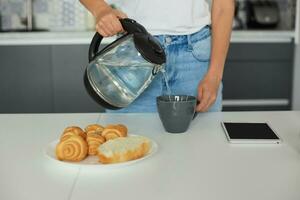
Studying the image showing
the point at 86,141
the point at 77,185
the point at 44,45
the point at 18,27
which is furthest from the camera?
the point at 18,27

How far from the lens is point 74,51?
255 centimetres

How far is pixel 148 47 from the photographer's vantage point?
3.04 feet

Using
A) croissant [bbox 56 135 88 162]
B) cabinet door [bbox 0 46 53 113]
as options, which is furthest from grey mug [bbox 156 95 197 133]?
cabinet door [bbox 0 46 53 113]

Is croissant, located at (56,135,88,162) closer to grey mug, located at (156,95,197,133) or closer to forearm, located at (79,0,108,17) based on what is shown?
grey mug, located at (156,95,197,133)

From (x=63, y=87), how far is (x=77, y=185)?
1861 millimetres

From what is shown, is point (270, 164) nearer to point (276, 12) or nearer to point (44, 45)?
point (44, 45)

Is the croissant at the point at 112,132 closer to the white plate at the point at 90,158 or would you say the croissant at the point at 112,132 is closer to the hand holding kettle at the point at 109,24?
the white plate at the point at 90,158

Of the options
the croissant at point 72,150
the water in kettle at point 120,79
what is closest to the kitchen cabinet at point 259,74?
the water in kettle at point 120,79

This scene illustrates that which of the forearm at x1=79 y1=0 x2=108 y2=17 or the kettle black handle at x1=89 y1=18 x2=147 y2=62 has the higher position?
the forearm at x1=79 y1=0 x2=108 y2=17

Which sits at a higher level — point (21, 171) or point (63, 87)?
point (21, 171)

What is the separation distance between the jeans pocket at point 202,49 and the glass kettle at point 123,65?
289 mm

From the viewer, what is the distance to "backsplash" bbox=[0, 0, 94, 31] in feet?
9.11

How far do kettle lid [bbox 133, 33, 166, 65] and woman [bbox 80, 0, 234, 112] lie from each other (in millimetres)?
343

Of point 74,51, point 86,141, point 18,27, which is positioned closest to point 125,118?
point 86,141
